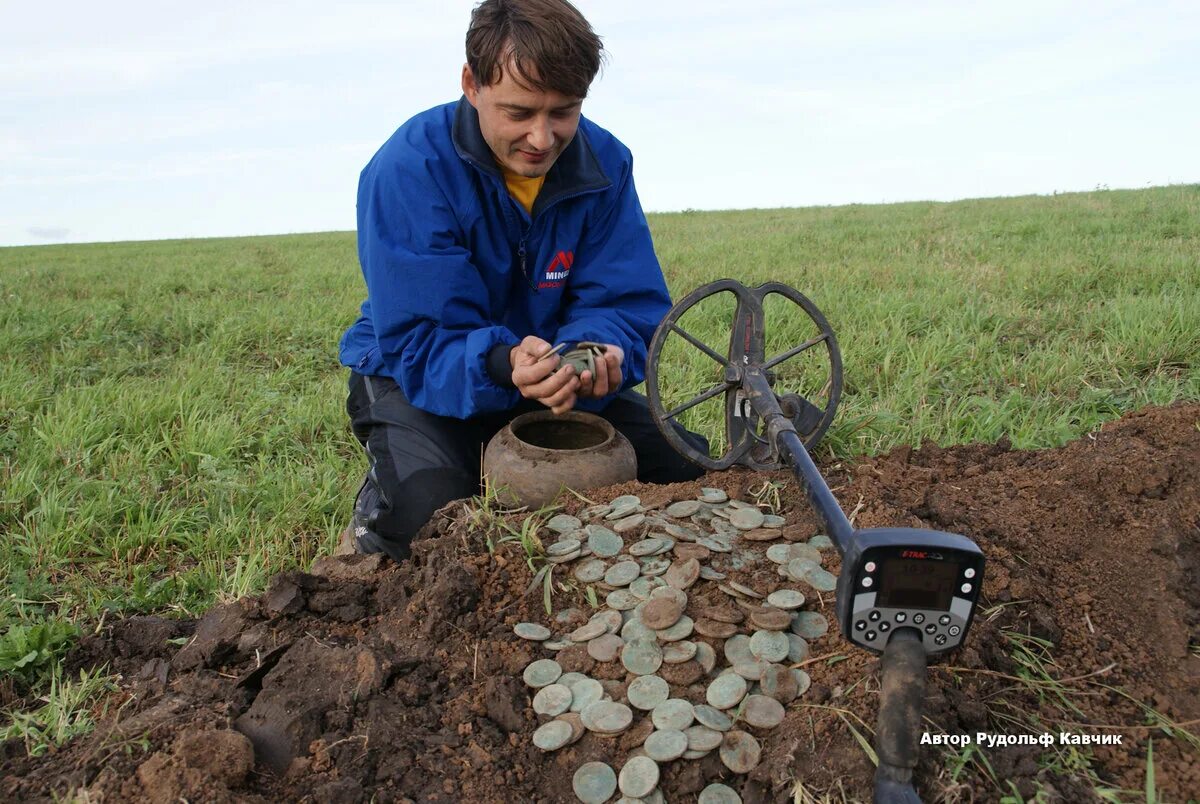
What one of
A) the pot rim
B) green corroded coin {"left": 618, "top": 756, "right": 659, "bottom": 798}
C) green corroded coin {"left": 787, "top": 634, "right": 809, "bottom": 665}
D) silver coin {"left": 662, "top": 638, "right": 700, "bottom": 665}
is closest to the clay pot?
the pot rim

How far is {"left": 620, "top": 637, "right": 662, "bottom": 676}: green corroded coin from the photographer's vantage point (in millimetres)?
1937

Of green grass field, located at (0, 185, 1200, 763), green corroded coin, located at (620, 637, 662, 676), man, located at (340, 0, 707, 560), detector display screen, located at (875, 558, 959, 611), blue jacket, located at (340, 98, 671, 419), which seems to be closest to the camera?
detector display screen, located at (875, 558, 959, 611)

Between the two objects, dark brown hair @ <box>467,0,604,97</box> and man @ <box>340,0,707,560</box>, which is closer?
dark brown hair @ <box>467,0,604,97</box>

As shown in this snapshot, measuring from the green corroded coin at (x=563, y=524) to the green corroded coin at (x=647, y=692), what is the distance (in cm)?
58

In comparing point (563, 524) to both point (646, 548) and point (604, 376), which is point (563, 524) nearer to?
point (646, 548)

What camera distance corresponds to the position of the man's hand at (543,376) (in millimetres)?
2619

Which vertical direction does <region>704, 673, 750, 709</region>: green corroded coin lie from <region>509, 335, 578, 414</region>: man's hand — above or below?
below

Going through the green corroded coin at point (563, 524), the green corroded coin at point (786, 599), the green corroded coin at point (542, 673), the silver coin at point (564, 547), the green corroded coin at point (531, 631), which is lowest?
the green corroded coin at point (542, 673)

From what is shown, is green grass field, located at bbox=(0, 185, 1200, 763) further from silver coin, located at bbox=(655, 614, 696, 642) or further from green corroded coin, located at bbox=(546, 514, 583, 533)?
silver coin, located at bbox=(655, 614, 696, 642)

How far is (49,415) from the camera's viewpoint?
4031mm

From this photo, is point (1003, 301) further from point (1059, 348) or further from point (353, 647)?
point (353, 647)

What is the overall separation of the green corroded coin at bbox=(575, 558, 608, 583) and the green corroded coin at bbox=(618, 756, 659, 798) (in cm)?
52

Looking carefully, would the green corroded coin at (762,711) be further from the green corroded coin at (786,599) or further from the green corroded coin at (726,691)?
the green corroded coin at (786,599)

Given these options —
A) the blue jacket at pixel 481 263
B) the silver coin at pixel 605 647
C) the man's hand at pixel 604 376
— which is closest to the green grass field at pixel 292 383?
the blue jacket at pixel 481 263
